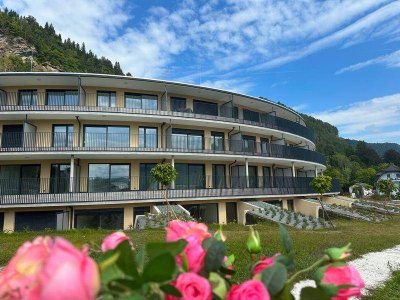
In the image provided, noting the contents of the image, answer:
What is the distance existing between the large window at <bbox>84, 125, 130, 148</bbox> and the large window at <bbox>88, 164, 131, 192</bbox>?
5.25 ft

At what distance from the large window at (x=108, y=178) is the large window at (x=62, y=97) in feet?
16.5

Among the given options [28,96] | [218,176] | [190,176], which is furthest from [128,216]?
[28,96]

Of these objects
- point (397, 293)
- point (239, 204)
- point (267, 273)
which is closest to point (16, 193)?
point (239, 204)

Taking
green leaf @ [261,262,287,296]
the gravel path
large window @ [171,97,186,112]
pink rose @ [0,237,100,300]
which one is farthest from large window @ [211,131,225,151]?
pink rose @ [0,237,100,300]

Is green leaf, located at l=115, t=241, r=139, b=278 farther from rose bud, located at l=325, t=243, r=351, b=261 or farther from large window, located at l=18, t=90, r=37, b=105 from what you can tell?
large window, located at l=18, t=90, r=37, b=105

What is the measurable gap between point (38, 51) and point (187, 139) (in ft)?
168

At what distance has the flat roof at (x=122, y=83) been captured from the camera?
834 inches

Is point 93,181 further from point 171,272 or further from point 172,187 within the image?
point 171,272

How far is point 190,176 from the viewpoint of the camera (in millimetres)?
24328

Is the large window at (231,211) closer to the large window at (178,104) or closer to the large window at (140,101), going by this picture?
the large window at (178,104)

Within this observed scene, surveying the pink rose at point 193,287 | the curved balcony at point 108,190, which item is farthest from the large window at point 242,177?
the pink rose at point 193,287

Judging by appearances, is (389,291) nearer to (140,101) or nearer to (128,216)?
(128,216)

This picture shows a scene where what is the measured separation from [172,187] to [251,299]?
21.7 m

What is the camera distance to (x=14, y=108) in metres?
20.5
